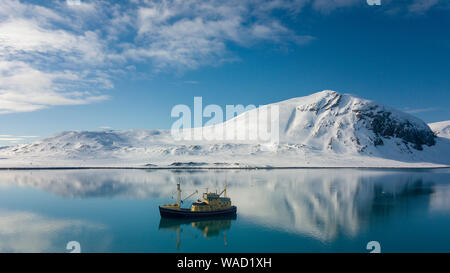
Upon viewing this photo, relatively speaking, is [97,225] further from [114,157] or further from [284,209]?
[114,157]

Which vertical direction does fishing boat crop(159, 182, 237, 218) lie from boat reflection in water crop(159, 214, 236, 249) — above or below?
above

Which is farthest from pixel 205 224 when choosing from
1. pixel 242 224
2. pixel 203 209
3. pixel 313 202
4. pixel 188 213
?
pixel 313 202

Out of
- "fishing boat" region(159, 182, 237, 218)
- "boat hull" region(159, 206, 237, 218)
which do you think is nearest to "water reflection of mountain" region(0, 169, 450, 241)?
"boat hull" region(159, 206, 237, 218)

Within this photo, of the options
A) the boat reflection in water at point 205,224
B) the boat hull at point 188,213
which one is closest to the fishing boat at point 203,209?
the boat hull at point 188,213

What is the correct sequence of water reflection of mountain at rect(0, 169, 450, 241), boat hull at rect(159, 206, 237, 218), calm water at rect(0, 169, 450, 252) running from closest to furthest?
calm water at rect(0, 169, 450, 252) < water reflection of mountain at rect(0, 169, 450, 241) < boat hull at rect(159, 206, 237, 218)

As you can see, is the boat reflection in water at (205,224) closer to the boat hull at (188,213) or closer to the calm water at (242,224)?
the calm water at (242,224)

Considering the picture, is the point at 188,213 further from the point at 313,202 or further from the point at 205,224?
the point at 313,202

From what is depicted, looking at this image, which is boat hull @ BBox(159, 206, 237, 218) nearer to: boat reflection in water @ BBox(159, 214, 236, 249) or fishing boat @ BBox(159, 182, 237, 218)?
fishing boat @ BBox(159, 182, 237, 218)
